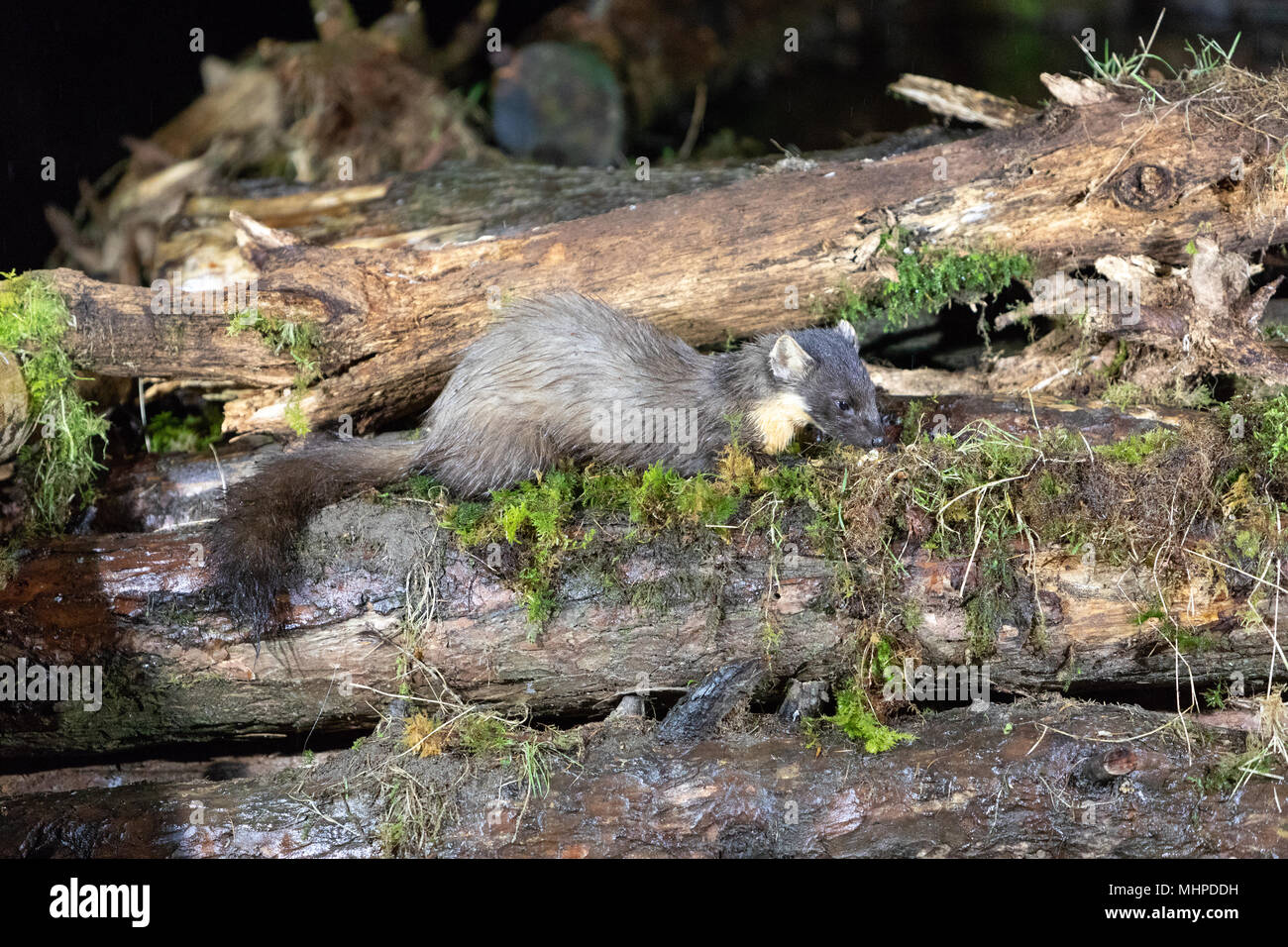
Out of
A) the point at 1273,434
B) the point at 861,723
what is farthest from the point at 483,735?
the point at 1273,434

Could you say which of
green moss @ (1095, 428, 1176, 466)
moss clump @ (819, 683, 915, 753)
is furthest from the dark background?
moss clump @ (819, 683, 915, 753)

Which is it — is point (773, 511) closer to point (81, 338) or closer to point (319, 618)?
point (319, 618)

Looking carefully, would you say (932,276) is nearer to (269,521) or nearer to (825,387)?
(825,387)

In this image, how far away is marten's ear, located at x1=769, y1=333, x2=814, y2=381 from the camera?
5207 millimetres

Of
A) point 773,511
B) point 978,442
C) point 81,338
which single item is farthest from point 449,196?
point 978,442

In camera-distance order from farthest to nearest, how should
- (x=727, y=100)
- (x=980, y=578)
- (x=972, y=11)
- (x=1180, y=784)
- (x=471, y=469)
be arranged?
1. (x=727, y=100)
2. (x=972, y=11)
3. (x=471, y=469)
4. (x=980, y=578)
5. (x=1180, y=784)

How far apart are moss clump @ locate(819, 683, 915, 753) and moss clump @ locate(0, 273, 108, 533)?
479cm

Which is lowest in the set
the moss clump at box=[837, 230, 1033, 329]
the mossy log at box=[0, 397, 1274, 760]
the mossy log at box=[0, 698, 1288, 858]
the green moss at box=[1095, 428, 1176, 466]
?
the mossy log at box=[0, 698, 1288, 858]

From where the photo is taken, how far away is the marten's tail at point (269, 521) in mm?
4777

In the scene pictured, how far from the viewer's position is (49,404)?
5691 millimetres

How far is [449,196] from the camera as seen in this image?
24.2 feet

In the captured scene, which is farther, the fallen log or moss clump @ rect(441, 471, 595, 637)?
the fallen log

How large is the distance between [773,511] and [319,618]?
2524 mm

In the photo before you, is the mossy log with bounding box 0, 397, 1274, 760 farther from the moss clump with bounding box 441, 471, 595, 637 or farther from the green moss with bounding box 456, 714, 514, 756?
the green moss with bounding box 456, 714, 514, 756
